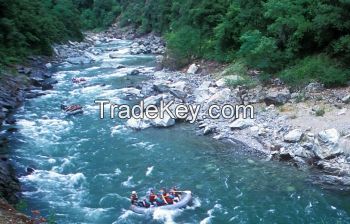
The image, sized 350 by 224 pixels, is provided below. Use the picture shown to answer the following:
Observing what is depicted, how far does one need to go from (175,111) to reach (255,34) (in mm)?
6134

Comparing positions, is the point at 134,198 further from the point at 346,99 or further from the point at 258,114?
the point at 346,99

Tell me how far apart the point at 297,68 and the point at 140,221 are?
12.5 m

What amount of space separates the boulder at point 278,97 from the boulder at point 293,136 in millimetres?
3095

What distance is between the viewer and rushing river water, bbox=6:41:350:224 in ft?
42.9

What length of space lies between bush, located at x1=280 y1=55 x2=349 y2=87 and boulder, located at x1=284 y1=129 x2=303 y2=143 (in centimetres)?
378

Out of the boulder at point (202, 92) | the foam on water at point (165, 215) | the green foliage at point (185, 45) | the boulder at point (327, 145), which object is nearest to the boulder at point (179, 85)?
the boulder at point (202, 92)

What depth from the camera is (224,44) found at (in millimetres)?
28781

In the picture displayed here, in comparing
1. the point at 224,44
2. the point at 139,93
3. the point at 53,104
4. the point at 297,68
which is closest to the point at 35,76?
the point at 53,104

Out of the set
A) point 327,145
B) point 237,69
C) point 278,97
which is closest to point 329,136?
point 327,145

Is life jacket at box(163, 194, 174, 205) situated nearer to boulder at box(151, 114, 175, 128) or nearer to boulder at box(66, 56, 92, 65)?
boulder at box(151, 114, 175, 128)

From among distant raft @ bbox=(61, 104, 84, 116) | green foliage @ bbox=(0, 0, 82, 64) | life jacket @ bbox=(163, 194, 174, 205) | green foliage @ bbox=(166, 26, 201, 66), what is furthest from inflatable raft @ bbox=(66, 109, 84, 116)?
life jacket @ bbox=(163, 194, 174, 205)

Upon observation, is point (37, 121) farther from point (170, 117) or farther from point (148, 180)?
point (148, 180)

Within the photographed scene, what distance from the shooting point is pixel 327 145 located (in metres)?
15.8

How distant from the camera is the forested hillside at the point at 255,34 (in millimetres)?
20203
